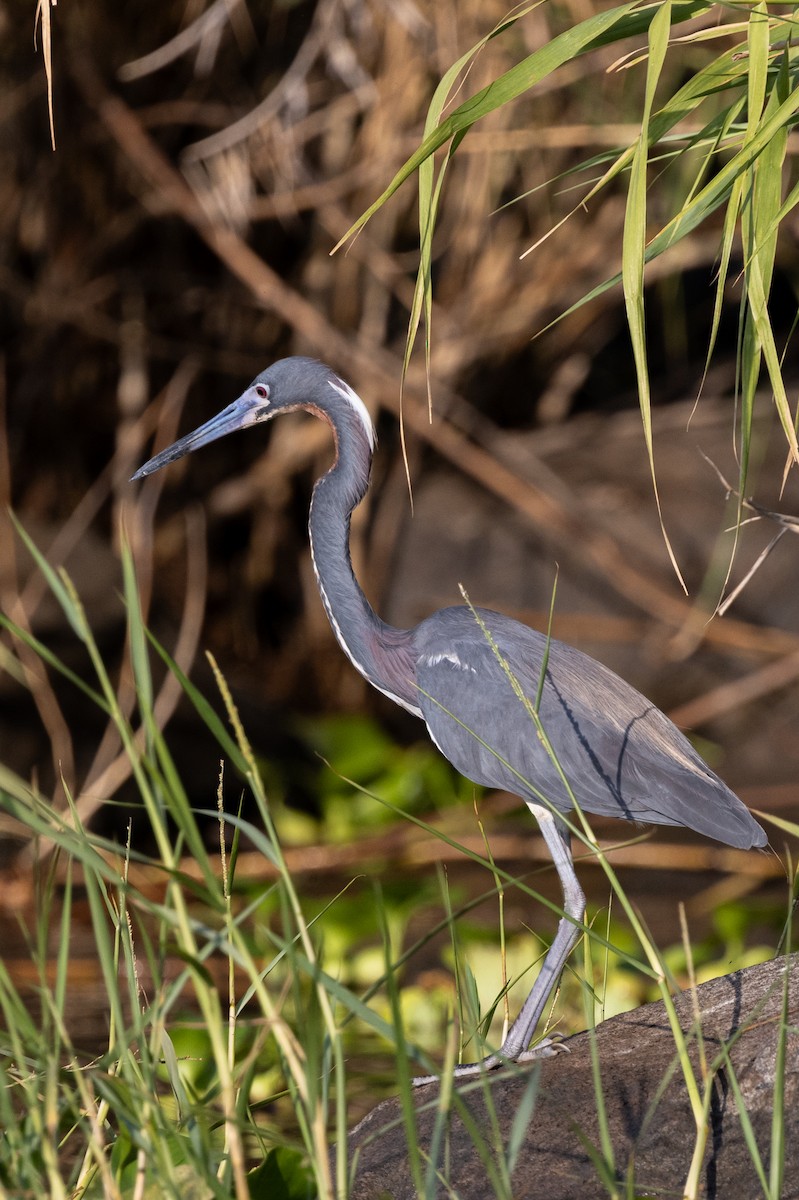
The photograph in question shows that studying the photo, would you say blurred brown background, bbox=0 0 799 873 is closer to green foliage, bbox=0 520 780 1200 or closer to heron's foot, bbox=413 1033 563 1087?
heron's foot, bbox=413 1033 563 1087

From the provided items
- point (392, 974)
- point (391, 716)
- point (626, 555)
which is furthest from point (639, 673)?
point (392, 974)

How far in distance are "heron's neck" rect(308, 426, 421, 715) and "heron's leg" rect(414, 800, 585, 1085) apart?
18.1 inches

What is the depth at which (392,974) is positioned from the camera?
147 cm

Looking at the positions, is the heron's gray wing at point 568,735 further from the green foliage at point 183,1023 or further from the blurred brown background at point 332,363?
the blurred brown background at point 332,363

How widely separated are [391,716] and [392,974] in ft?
17.4

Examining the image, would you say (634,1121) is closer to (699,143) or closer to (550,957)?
(550,957)

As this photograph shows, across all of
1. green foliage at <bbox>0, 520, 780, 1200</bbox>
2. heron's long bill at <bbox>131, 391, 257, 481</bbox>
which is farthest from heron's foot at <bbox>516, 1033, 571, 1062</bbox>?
heron's long bill at <bbox>131, 391, 257, 481</bbox>

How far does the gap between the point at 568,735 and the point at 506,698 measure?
0.16 m

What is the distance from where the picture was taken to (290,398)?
293 centimetres

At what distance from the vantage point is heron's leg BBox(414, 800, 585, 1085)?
245 cm

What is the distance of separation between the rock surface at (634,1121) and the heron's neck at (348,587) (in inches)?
37.4

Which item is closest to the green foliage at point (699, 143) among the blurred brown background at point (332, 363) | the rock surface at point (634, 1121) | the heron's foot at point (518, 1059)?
the rock surface at point (634, 1121)

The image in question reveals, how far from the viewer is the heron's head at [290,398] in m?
2.88

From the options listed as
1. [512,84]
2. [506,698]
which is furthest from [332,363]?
[512,84]
